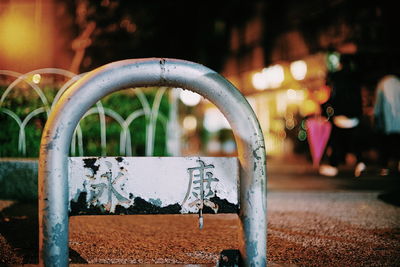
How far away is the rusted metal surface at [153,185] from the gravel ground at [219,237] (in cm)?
92

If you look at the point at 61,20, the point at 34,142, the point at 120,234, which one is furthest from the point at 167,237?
the point at 61,20

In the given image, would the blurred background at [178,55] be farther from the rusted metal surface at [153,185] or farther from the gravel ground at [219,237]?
the rusted metal surface at [153,185]

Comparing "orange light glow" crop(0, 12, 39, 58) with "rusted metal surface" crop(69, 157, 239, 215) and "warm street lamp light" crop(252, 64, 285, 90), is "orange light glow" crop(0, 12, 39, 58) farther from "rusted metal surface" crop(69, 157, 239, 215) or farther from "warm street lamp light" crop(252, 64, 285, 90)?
"warm street lamp light" crop(252, 64, 285, 90)

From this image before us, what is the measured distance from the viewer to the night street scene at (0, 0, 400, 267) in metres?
2.03

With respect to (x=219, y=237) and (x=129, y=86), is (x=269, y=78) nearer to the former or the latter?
(x=219, y=237)

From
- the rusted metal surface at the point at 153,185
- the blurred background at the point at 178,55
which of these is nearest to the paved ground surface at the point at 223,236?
the rusted metal surface at the point at 153,185

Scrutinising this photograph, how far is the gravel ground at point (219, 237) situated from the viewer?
9.66ft

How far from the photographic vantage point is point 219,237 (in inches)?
143

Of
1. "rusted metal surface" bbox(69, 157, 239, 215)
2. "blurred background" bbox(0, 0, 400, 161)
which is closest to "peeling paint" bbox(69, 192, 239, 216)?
"rusted metal surface" bbox(69, 157, 239, 215)

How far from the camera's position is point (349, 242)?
346 cm

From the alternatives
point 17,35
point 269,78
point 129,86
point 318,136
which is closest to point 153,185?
point 129,86

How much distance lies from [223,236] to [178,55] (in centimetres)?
1623

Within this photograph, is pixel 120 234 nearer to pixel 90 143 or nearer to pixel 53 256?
pixel 53 256

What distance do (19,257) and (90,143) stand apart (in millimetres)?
3634
